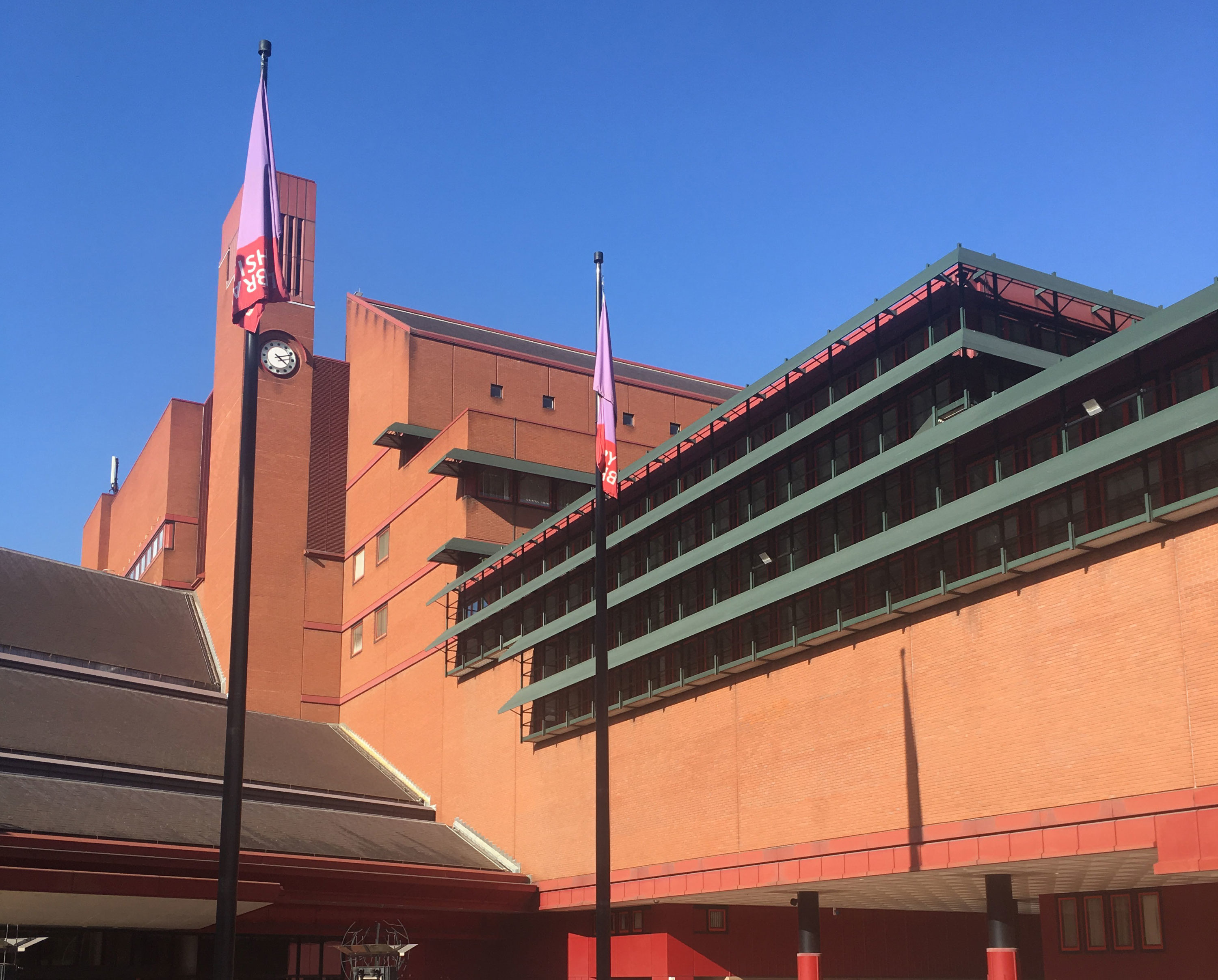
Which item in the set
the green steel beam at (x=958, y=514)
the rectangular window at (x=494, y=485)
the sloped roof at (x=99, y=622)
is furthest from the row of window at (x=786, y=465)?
the sloped roof at (x=99, y=622)

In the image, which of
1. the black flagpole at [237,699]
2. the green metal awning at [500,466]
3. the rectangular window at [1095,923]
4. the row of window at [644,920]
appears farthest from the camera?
the green metal awning at [500,466]

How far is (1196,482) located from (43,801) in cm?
2934

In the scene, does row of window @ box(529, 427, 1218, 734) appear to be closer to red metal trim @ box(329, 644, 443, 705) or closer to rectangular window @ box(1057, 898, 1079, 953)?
red metal trim @ box(329, 644, 443, 705)

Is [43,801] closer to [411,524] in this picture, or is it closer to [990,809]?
[411,524]

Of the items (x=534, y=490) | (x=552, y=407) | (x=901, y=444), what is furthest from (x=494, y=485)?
(x=901, y=444)

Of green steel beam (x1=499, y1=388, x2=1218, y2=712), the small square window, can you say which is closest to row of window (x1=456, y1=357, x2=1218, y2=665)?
green steel beam (x1=499, y1=388, x2=1218, y2=712)

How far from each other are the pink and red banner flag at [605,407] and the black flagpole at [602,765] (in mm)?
197

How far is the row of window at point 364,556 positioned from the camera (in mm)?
55500

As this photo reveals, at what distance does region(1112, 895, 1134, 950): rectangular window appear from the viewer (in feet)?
89.4

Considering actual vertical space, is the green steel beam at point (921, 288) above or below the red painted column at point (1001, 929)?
above

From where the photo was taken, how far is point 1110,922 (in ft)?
91.0

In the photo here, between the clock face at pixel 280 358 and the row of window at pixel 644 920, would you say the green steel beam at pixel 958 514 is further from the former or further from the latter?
the clock face at pixel 280 358

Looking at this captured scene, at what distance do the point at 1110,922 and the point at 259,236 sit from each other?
874 inches

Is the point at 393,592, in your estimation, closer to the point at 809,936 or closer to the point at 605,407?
the point at 809,936
